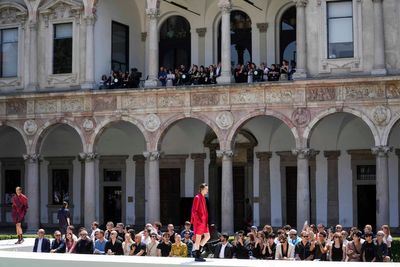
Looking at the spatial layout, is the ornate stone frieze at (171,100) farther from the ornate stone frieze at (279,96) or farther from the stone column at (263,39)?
the stone column at (263,39)

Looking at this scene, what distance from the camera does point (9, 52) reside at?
35.4m

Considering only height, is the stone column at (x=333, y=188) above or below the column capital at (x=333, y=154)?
below

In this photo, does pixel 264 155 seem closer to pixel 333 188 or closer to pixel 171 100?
pixel 333 188

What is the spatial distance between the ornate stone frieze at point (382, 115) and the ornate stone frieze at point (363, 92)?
47cm

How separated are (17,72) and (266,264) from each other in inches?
890

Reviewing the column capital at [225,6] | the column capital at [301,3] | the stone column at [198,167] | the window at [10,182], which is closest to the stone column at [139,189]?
the stone column at [198,167]

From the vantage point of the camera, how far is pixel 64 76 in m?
34.2

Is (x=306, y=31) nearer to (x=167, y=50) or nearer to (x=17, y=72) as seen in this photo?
(x=167, y=50)

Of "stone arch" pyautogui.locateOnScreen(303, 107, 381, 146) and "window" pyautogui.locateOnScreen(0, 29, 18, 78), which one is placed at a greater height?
"window" pyautogui.locateOnScreen(0, 29, 18, 78)

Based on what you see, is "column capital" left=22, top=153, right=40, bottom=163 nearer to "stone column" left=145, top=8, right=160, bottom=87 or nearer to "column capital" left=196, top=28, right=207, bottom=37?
"stone column" left=145, top=8, right=160, bottom=87

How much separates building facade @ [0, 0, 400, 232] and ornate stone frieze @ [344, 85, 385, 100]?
0.04 m

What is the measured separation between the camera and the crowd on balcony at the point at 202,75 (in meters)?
31.0

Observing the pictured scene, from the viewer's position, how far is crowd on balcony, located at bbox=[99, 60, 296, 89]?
31047 millimetres

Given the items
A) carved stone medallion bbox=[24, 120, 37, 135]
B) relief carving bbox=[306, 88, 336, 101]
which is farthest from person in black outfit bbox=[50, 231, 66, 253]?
carved stone medallion bbox=[24, 120, 37, 135]
